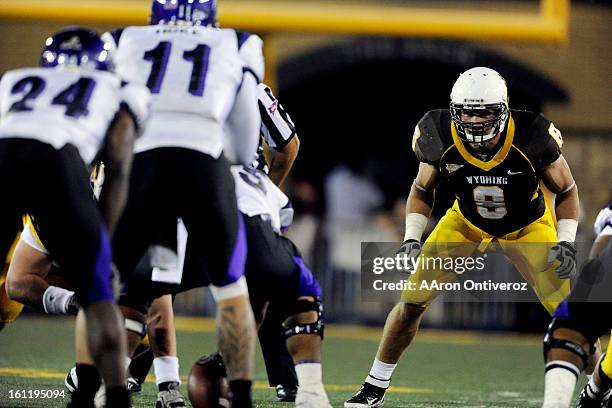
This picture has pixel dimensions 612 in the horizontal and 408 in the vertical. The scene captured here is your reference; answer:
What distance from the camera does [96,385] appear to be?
4129 mm

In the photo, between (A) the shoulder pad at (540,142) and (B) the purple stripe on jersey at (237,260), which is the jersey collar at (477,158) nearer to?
(A) the shoulder pad at (540,142)

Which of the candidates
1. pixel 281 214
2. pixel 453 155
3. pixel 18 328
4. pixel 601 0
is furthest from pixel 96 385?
pixel 601 0

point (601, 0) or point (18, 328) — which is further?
point (601, 0)

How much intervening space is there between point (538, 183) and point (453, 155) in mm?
473

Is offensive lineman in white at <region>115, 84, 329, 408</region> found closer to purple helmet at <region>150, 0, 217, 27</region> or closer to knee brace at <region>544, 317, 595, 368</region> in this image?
purple helmet at <region>150, 0, 217, 27</region>

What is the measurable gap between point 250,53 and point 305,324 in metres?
1.16

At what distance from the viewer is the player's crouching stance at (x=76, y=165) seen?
383cm

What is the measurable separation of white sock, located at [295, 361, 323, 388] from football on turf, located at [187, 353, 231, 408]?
0.99 feet

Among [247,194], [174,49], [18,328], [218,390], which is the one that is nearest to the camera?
[174,49]

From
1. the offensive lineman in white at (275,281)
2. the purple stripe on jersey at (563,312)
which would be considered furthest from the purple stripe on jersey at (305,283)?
the purple stripe on jersey at (563,312)

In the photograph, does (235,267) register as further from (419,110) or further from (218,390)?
(419,110)

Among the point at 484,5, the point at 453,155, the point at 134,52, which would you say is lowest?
the point at 453,155

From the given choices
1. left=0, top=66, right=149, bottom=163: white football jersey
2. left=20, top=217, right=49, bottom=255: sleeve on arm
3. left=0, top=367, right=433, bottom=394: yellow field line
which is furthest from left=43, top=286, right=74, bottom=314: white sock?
left=0, top=66, right=149, bottom=163: white football jersey

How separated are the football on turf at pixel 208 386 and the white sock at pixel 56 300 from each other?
724 mm
